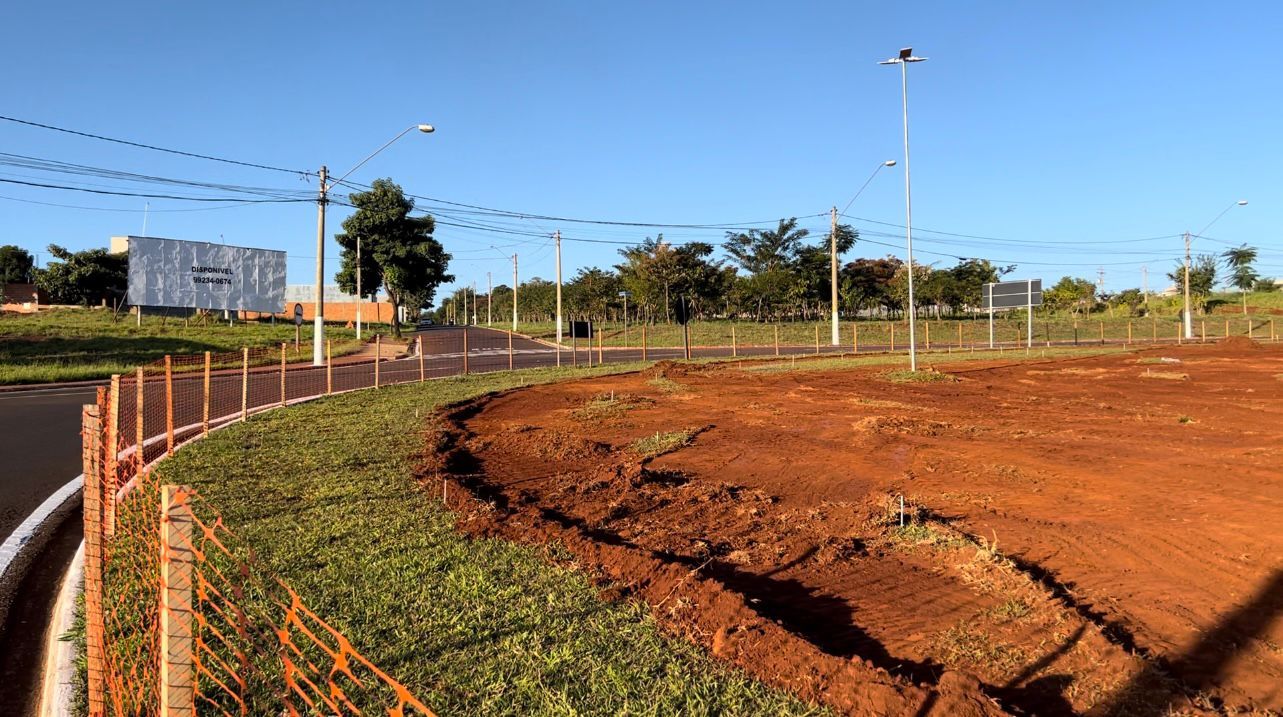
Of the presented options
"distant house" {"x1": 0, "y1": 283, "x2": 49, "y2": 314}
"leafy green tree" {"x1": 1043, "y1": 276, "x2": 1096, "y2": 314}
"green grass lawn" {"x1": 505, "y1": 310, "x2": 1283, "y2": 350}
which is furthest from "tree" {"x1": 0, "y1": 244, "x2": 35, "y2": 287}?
"leafy green tree" {"x1": 1043, "y1": 276, "x2": 1096, "y2": 314}

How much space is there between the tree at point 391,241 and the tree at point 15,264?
5481 centimetres

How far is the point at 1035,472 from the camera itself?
799 cm

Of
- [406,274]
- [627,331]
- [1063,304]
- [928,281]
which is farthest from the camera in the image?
[1063,304]

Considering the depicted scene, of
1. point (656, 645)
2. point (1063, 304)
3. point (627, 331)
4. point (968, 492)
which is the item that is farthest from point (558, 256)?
point (1063, 304)

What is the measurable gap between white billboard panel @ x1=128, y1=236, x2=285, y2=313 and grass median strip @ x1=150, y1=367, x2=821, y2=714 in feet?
122

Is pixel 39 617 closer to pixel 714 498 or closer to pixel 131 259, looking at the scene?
pixel 714 498

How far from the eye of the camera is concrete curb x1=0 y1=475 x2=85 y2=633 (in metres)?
4.88

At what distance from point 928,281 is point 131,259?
61828mm

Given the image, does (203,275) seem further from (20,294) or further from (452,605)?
(20,294)

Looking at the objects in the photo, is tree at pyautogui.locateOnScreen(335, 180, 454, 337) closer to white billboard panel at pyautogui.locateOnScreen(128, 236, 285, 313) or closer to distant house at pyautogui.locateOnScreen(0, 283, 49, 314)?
Answer: white billboard panel at pyautogui.locateOnScreen(128, 236, 285, 313)

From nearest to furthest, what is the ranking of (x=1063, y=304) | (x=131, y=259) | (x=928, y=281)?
(x=131, y=259) < (x=928, y=281) < (x=1063, y=304)

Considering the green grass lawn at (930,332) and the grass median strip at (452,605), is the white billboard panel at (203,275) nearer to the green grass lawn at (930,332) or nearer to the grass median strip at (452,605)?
the green grass lawn at (930,332)

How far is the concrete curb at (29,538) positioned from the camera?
488cm

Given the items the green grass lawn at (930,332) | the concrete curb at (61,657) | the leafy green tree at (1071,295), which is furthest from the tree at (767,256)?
the concrete curb at (61,657)
